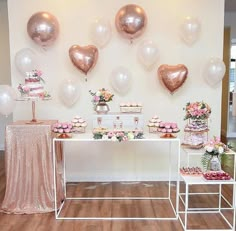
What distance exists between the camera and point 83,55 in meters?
3.85

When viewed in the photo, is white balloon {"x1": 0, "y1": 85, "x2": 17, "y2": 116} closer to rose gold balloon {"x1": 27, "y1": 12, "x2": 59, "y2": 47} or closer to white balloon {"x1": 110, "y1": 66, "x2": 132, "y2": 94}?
rose gold balloon {"x1": 27, "y1": 12, "x2": 59, "y2": 47}

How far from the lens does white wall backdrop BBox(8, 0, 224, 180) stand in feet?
13.2

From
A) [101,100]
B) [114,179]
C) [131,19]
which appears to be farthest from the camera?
[114,179]

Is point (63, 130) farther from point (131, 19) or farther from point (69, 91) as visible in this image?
point (131, 19)

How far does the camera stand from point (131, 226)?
2.97 metres

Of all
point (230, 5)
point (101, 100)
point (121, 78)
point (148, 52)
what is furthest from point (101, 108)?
point (230, 5)

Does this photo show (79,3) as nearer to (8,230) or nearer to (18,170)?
(18,170)

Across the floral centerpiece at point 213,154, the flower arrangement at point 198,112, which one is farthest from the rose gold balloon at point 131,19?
the floral centerpiece at point 213,154

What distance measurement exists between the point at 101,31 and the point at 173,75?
1037 millimetres

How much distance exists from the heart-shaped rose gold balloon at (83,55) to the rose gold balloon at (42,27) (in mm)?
310

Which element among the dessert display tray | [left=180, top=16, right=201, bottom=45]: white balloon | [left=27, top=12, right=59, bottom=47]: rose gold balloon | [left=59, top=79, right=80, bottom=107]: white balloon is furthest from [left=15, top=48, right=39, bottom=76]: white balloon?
[left=180, top=16, right=201, bottom=45]: white balloon

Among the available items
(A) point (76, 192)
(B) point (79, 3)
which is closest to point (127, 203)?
(A) point (76, 192)

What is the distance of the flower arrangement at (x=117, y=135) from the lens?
3.03 m

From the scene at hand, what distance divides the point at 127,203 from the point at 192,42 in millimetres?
2166
